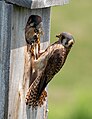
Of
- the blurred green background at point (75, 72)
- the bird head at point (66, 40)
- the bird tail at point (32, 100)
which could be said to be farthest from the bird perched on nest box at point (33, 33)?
the blurred green background at point (75, 72)

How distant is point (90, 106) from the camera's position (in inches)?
425

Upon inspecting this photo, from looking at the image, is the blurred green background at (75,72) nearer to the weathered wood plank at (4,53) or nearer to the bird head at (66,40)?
the bird head at (66,40)

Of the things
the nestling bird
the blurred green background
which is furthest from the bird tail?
the blurred green background

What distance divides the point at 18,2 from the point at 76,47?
11.4m

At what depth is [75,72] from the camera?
1603 cm

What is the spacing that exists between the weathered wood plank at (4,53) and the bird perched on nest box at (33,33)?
0.27 meters

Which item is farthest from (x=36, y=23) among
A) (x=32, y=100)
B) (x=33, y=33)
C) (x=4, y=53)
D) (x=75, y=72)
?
(x=75, y=72)

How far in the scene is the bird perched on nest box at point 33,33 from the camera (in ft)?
21.4

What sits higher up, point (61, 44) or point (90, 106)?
point (61, 44)

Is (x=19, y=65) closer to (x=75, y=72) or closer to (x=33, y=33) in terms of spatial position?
(x=33, y=33)

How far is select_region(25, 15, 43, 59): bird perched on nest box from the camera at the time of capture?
6520mm

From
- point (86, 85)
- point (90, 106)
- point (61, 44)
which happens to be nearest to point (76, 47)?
point (86, 85)

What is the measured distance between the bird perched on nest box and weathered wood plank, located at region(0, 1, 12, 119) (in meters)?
0.27

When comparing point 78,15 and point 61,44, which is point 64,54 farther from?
point 78,15
